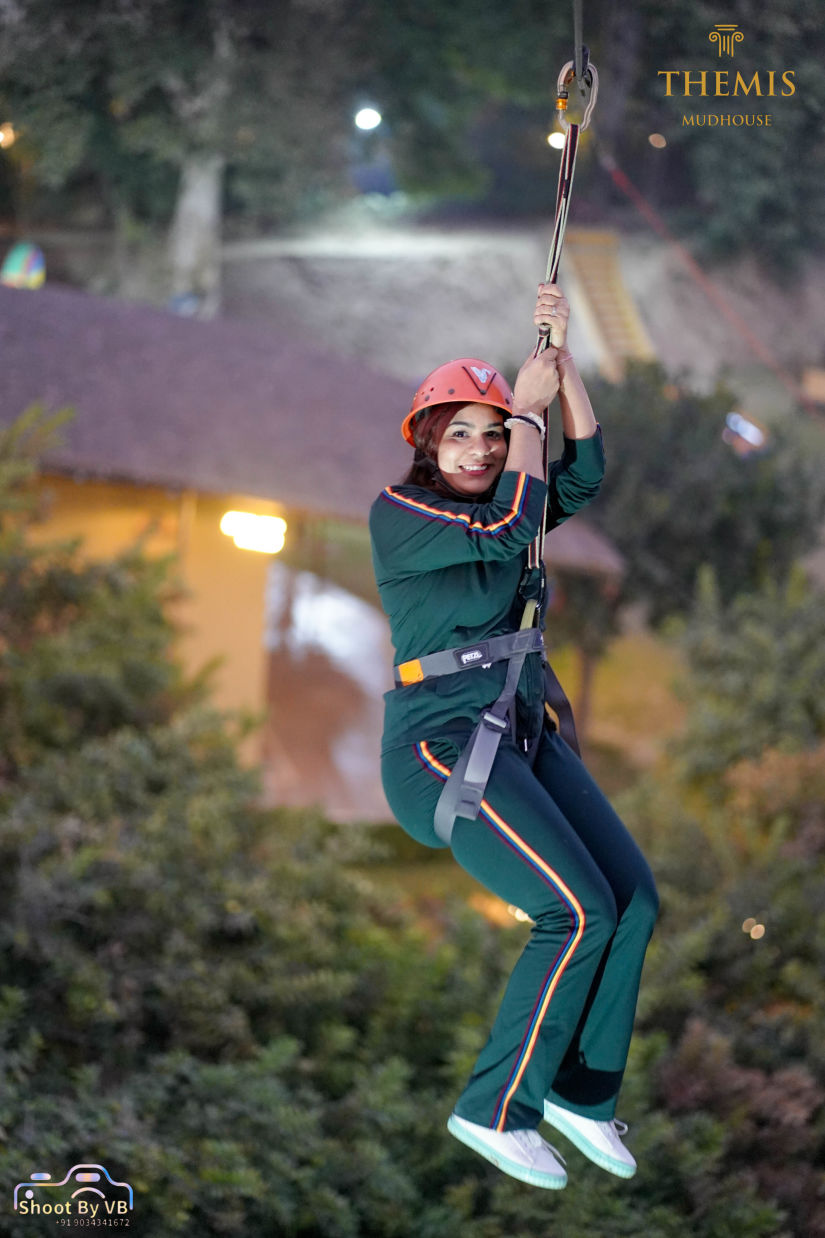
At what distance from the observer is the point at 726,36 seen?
5.39 m

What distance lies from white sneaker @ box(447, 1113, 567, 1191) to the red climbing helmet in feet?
4.70

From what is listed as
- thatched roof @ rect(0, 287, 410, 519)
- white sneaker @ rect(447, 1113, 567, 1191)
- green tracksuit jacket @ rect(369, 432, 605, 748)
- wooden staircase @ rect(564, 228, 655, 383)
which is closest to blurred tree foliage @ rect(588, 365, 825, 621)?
thatched roof @ rect(0, 287, 410, 519)

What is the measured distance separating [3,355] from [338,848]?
12.9 ft

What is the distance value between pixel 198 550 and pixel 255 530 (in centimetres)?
400

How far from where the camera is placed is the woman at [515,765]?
249 cm

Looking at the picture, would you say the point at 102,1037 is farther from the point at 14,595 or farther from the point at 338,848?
the point at 14,595

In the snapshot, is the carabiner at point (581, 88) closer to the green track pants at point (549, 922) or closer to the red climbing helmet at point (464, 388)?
the red climbing helmet at point (464, 388)

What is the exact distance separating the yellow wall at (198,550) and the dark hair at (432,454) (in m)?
5.14

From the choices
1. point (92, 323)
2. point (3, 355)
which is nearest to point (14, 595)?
point (3, 355)

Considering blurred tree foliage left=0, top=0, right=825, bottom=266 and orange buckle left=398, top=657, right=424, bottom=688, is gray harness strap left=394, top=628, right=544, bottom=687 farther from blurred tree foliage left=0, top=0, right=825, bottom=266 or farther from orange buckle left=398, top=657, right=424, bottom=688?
blurred tree foliage left=0, top=0, right=825, bottom=266

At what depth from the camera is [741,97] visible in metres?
4.69

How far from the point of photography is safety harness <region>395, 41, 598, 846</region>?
8.21 feet

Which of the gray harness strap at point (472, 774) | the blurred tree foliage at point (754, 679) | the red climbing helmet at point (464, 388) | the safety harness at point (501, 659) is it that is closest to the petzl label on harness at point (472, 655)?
the safety harness at point (501, 659)

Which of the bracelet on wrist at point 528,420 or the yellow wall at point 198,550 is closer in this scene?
the bracelet on wrist at point 528,420
